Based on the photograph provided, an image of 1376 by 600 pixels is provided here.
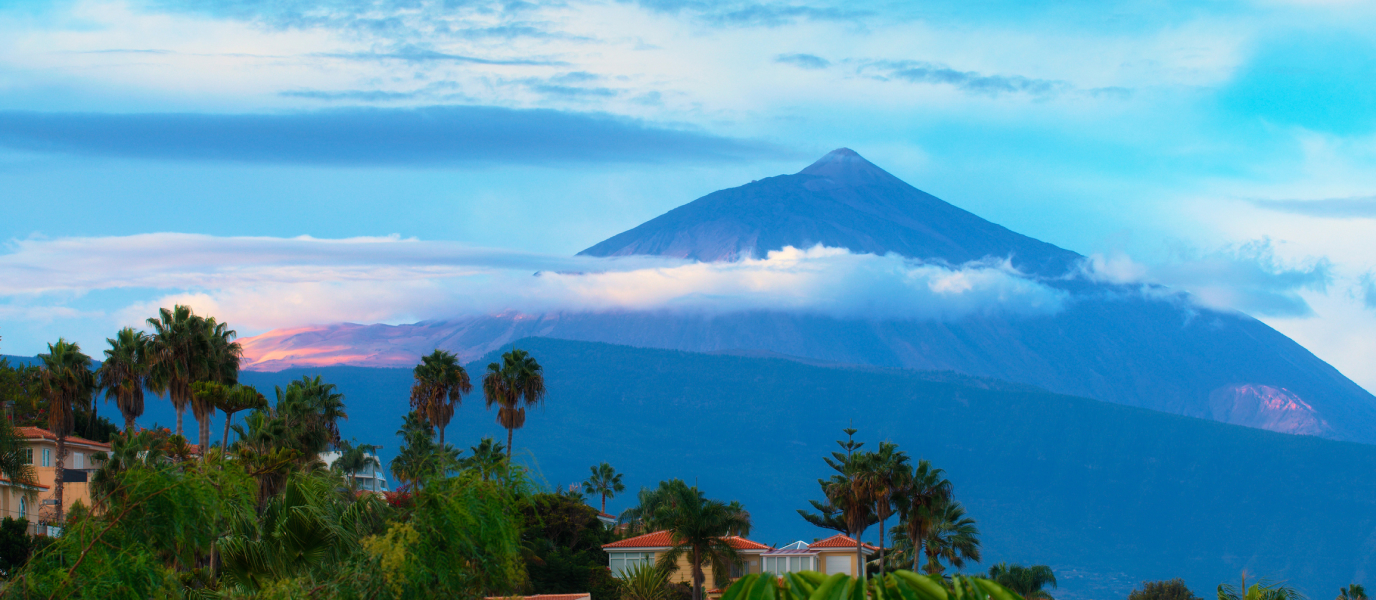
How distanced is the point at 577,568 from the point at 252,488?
153 feet

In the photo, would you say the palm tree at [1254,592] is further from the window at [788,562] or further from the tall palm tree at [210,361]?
the tall palm tree at [210,361]

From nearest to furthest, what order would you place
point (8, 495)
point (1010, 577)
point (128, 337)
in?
point (8, 495), point (128, 337), point (1010, 577)

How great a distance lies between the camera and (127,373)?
228ft

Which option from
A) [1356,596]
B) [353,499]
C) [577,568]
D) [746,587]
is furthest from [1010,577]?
[746,587]

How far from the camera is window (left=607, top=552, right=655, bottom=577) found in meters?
72.9

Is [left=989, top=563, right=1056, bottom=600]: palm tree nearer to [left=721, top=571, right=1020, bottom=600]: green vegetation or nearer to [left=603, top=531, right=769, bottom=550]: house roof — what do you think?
[left=603, top=531, right=769, bottom=550]: house roof

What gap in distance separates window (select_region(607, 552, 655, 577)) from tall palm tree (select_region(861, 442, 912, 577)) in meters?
12.2

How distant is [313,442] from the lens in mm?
60250

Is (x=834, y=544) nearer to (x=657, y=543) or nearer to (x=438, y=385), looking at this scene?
(x=657, y=543)

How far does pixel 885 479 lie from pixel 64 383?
135 ft

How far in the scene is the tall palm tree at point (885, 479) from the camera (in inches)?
2712

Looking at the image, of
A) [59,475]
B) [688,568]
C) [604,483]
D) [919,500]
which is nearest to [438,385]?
[688,568]

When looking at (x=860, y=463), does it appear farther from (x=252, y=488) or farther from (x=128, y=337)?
(x=252, y=488)

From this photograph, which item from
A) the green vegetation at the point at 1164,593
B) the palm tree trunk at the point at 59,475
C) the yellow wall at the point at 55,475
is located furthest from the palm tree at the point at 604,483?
the palm tree trunk at the point at 59,475
